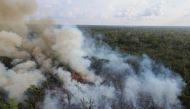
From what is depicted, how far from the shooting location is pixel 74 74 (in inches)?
2249

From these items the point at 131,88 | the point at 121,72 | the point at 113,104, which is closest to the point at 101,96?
the point at 113,104

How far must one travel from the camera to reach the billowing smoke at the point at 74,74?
4994 centimetres

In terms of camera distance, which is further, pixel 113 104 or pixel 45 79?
pixel 45 79

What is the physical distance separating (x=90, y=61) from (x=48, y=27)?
10.1 m

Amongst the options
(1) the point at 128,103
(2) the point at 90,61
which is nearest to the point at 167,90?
(1) the point at 128,103

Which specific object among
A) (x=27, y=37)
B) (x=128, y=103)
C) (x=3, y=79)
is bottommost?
(x=128, y=103)

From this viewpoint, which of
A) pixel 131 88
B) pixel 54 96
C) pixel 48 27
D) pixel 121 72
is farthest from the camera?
pixel 48 27

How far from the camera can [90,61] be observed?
63125mm

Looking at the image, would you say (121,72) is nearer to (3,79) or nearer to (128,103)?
(128,103)

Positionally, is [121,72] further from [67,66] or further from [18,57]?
[18,57]

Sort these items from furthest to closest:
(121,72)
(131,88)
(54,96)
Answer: (121,72) → (131,88) → (54,96)

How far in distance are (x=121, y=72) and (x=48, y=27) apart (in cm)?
1613

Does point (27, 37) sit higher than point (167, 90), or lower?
higher

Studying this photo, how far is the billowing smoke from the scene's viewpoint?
164 ft
